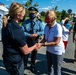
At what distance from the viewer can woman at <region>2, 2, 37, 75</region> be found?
3.37 meters

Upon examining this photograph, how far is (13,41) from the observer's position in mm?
3404

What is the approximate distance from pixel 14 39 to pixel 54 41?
1.17m

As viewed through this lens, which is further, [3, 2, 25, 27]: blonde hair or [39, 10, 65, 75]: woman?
[39, 10, 65, 75]: woman

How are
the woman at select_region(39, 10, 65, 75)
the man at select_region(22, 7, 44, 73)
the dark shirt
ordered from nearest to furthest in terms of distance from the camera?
the dark shirt < the woman at select_region(39, 10, 65, 75) < the man at select_region(22, 7, 44, 73)

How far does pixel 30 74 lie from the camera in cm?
618

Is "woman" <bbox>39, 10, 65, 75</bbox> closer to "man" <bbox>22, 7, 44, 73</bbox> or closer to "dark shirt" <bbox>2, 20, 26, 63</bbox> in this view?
"dark shirt" <bbox>2, 20, 26, 63</bbox>

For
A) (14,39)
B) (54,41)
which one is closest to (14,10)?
(14,39)

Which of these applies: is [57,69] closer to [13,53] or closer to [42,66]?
[13,53]

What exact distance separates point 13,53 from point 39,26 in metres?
2.59

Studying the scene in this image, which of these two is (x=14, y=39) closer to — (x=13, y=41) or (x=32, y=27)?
(x=13, y=41)

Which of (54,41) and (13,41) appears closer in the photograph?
(13,41)

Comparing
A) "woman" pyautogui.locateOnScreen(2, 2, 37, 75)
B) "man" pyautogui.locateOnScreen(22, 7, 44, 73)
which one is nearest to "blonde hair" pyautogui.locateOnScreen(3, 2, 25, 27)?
"woman" pyautogui.locateOnScreen(2, 2, 37, 75)

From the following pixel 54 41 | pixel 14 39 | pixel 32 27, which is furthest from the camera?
pixel 32 27

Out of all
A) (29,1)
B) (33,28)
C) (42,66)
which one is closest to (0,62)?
(42,66)
